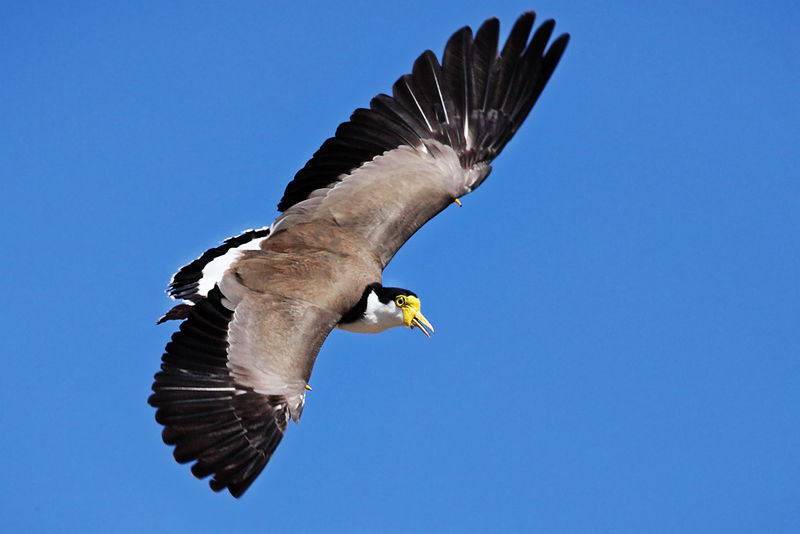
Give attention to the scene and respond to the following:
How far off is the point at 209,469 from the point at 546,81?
16.3 feet

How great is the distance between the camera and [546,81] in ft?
35.1

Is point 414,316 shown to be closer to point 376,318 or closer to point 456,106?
point 376,318

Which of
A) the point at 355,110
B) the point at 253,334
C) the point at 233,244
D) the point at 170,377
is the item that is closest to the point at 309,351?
the point at 253,334

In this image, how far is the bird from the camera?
863 centimetres

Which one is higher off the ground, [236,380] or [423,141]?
[423,141]

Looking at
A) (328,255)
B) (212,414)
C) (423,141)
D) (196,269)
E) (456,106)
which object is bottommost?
(212,414)

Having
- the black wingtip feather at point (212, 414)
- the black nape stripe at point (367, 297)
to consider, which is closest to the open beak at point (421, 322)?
the black nape stripe at point (367, 297)

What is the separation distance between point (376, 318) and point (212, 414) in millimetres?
1981

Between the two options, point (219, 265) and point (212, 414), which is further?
point (219, 265)

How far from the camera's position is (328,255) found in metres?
10.0

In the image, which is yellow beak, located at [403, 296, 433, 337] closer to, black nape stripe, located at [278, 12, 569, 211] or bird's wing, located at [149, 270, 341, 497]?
bird's wing, located at [149, 270, 341, 497]

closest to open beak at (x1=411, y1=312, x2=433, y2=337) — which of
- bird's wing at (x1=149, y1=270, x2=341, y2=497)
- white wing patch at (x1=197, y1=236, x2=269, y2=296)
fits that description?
bird's wing at (x1=149, y1=270, x2=341, y2=497)

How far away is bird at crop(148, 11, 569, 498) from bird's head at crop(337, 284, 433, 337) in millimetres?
12

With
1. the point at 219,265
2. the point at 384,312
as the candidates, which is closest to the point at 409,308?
the point at 384,312
